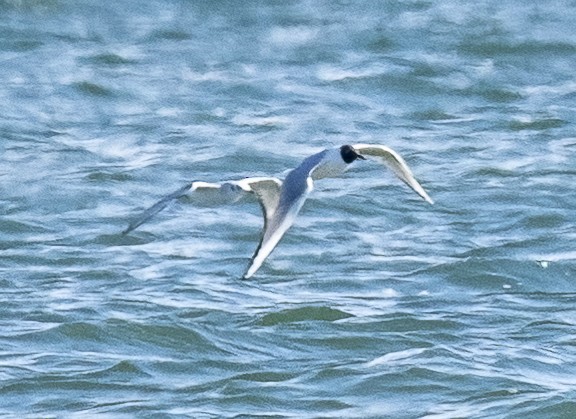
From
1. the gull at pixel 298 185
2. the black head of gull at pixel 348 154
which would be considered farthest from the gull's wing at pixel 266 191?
the black head of gull at pixel 348 154

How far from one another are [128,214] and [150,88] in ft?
8.67

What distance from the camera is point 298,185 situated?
7.30 meters

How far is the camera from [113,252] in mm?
11422

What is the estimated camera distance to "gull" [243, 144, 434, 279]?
22.8 feet

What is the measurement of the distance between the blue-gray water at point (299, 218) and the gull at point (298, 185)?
1485 mm

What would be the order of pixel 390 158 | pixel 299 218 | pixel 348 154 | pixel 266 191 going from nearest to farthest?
pixel 348 154, pixel 266 191, pixel 390 158, pixel 299 218

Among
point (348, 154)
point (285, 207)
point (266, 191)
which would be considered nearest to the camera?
point (285, 207)

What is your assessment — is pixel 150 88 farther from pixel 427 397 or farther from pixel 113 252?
pixel 427 397

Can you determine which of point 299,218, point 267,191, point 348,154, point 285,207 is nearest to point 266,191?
point 267,191

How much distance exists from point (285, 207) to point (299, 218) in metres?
5.00

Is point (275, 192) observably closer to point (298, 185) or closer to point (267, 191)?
point (267, 191)

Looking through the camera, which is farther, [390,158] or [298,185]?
[390,158]

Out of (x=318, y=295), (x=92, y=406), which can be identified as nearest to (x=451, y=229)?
(x=318, y=295)

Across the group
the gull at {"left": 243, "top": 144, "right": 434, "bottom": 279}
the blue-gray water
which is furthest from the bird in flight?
the blue-gray water
